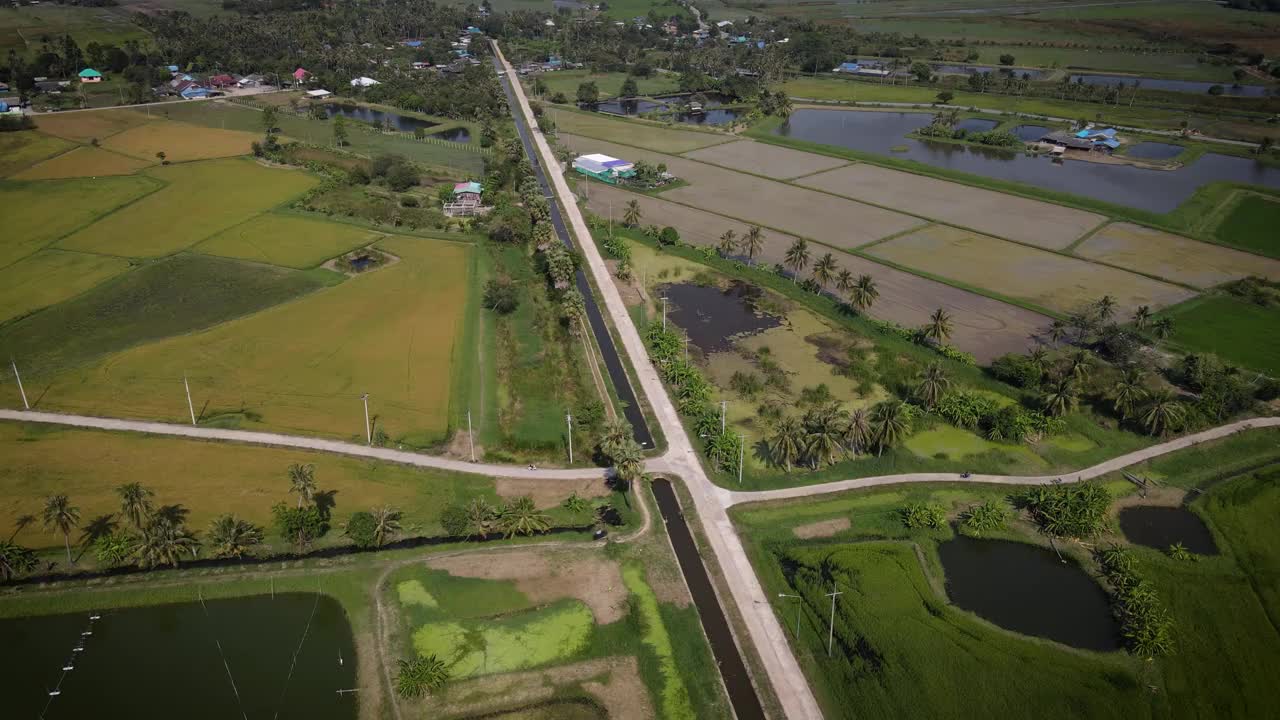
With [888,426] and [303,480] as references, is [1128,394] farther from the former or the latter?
[303,480]

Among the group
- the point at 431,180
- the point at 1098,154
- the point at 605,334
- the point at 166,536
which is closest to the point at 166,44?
the point at 431,180

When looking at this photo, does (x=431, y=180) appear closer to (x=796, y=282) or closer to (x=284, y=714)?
(x=796, y=282)

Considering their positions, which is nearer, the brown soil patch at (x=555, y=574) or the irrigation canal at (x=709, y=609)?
the irrigation canal at (x=709, y=609)

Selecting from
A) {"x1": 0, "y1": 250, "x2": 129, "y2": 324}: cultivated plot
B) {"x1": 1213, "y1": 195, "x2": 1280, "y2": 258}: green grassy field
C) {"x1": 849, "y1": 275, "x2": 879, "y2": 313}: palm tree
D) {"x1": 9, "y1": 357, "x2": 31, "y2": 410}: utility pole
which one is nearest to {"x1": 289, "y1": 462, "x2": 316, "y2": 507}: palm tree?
{"x1": 9, "y1": 357, "x2": 31, "y2": 410}: utility pole

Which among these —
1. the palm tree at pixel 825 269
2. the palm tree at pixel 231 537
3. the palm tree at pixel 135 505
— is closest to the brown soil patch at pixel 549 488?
the palm tree at pixel 231 537

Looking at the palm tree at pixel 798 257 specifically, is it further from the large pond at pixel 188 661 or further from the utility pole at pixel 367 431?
the large pond at pixel 188 661
